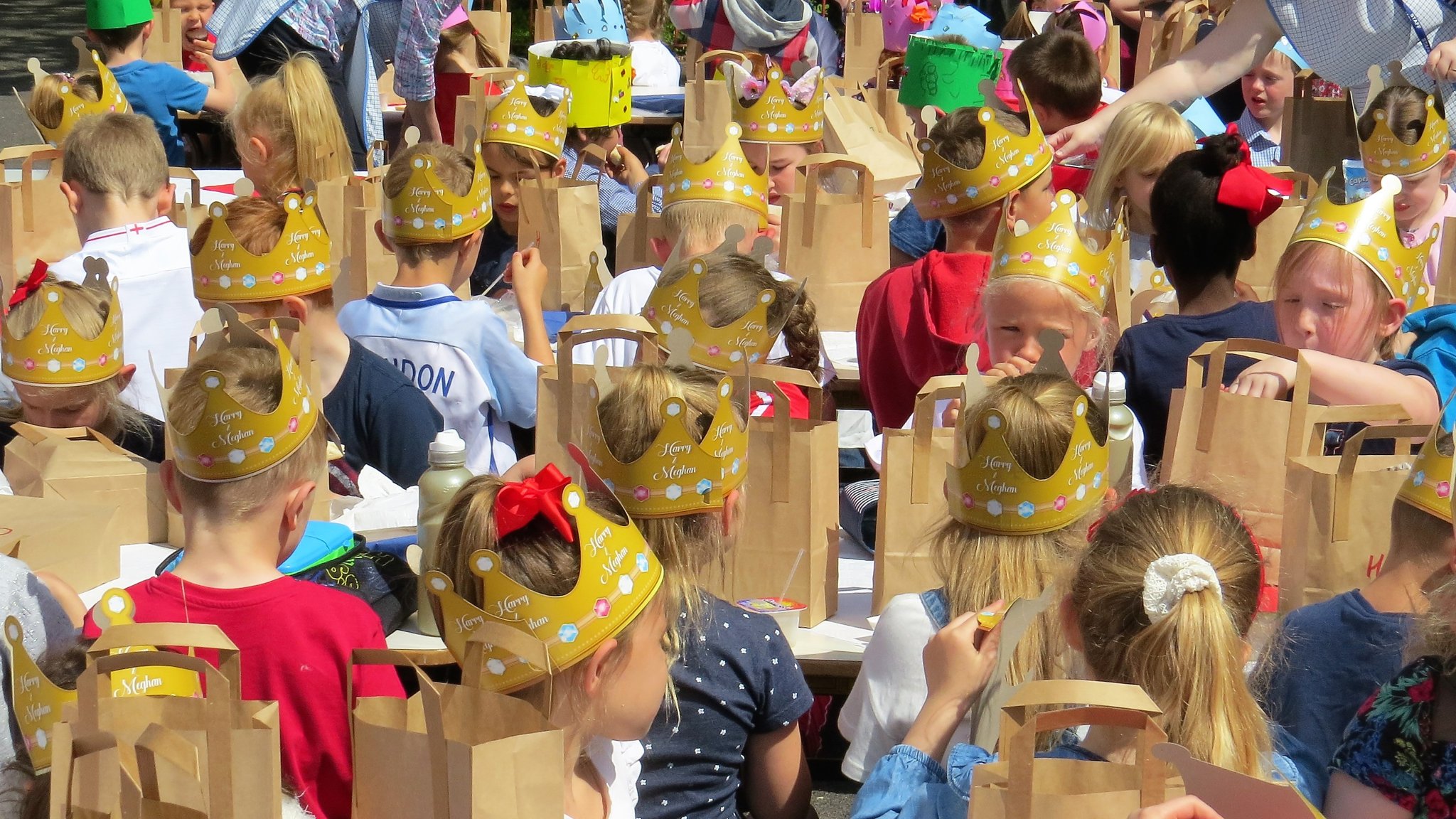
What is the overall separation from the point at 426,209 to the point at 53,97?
234 centimetres

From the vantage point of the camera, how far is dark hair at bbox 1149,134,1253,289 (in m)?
3.30

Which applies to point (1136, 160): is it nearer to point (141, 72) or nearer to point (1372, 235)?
point (1372, 235)

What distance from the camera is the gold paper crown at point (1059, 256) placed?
120 inches

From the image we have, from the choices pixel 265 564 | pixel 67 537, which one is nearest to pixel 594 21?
pixel 67 537

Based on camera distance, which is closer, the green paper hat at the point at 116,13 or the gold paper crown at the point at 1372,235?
the gold paper crown at the point at 1372,235

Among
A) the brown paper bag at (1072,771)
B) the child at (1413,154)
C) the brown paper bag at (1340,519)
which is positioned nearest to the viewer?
the brown paper bag at (1072,771)

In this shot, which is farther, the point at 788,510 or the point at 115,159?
the point at 115,159

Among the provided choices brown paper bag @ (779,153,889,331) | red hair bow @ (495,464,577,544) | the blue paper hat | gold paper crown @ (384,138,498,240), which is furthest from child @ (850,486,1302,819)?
the blue paper hat

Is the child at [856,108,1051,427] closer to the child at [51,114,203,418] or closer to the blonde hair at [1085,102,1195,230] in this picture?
the blonde hair at [1085,102,1195,230]

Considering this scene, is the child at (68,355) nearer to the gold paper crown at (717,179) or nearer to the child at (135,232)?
the child at (135,232)

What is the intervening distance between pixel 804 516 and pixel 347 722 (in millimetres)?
876

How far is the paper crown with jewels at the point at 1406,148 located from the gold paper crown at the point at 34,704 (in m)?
3.50

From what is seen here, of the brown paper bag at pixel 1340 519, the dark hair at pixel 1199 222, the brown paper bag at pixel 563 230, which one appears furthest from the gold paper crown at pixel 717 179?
the brown paper bag at pixel 1340 519

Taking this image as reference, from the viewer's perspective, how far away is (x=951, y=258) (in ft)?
11.7
